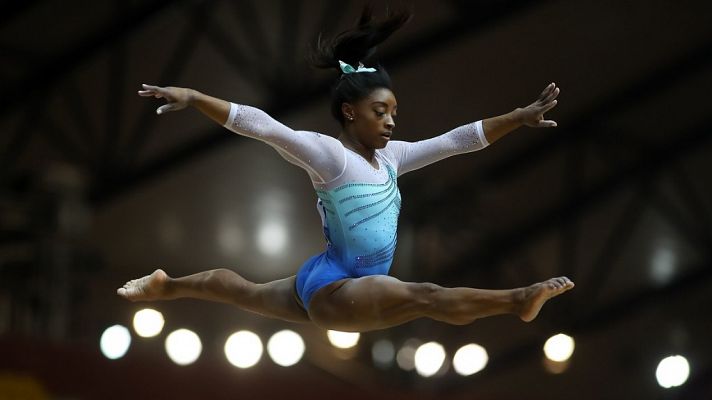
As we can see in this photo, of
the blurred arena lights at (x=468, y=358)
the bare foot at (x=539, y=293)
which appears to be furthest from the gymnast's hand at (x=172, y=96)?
the blurred arena lights at (x=468, y=358)

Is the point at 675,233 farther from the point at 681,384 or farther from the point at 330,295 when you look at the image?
the point at 330,295

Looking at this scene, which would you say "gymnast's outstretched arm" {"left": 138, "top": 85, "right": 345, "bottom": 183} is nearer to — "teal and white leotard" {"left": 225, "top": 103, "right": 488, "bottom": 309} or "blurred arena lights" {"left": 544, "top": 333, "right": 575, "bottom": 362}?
"teal and white leotard" {"left": 225, "top": 103, "right": 488, "bottom": 309}

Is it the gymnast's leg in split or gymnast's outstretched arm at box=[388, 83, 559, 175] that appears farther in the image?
gymnast's outstretched arm at box=[388, 83, 559, 175]

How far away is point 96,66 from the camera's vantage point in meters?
8.80

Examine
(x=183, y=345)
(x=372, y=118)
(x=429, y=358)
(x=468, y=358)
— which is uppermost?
(x=468, y=358)

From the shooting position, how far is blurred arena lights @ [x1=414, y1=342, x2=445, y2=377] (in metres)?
10.8

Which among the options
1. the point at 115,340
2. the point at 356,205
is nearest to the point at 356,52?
the point at 356,205

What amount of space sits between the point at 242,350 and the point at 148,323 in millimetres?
841

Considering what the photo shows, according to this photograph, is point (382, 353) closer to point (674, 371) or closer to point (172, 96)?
point (674, 371)

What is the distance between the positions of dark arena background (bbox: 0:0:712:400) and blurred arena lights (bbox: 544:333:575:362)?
3cm

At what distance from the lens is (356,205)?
422 cm

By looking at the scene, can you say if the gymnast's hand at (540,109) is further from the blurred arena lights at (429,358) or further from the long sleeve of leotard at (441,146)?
the blurred arena lights at (429,358)

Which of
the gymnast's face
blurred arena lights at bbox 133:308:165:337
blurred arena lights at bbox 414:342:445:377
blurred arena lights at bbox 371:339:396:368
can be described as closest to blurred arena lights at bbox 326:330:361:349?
blurred arena lights at bbox 371:339:396:368

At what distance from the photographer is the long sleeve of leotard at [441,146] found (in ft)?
14.9
